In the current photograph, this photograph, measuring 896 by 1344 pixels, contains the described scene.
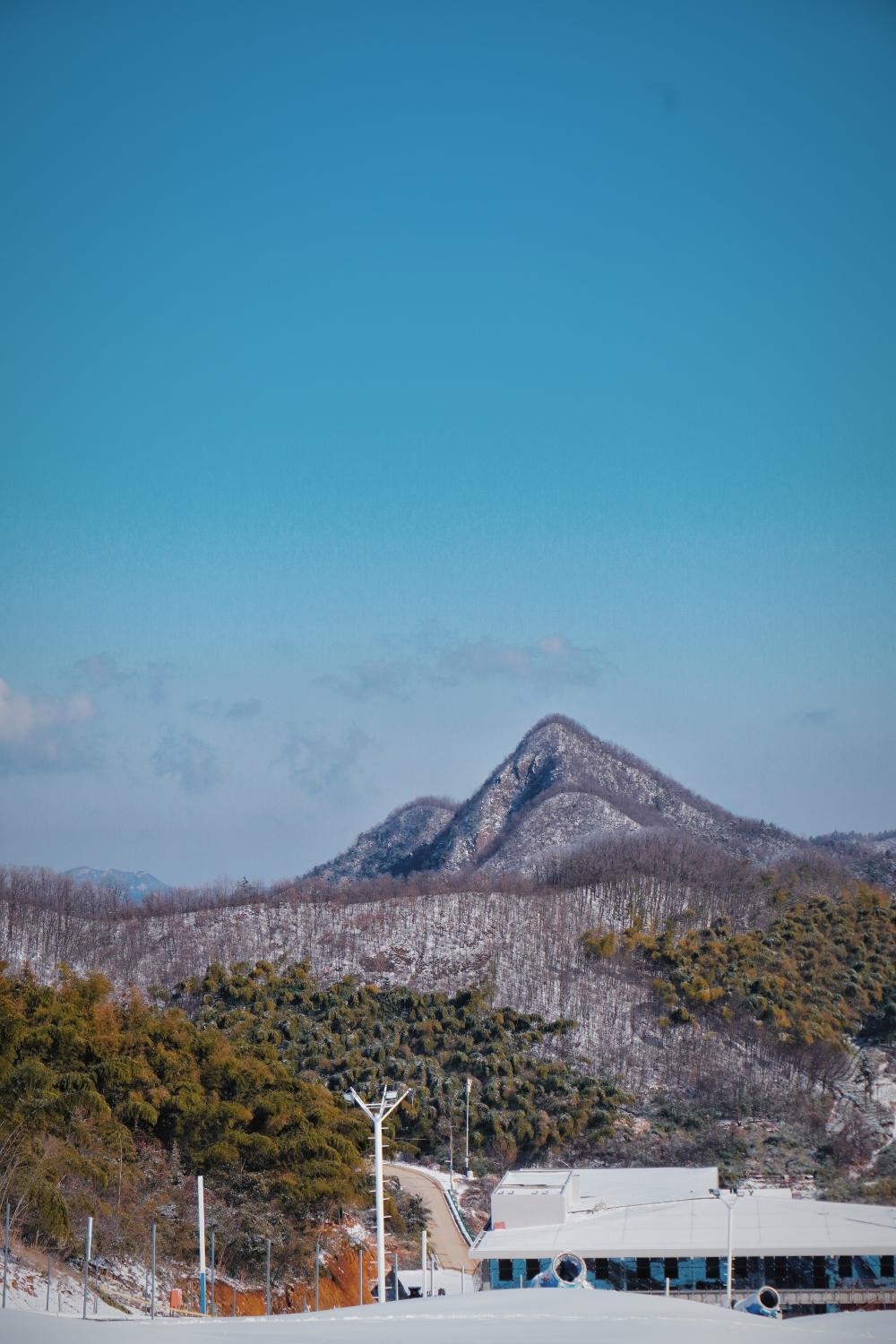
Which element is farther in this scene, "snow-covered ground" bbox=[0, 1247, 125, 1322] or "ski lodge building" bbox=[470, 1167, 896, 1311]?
"ski lodge building" bbox=[470, 1167, 896, 1311]

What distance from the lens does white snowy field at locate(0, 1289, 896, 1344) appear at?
898 centimetres

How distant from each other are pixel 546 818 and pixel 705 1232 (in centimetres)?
5113

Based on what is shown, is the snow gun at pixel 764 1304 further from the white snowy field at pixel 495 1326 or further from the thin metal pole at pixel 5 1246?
the thin metal pole at pixel 5 1246

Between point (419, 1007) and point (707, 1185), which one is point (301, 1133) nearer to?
point (707, 1185)

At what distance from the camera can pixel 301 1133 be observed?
71.9ft

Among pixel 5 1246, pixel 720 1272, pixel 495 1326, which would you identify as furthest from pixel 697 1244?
pixel 495 1326

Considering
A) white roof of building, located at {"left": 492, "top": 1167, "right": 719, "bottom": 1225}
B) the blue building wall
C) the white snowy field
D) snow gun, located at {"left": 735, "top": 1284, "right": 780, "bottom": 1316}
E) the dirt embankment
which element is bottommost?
the dirt embankment

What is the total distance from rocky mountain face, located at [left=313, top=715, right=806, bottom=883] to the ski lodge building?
36074mm

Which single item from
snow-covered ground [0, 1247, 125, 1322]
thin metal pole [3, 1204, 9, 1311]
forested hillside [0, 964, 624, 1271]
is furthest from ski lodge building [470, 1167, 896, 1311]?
thin metal pole [3, 1204, 9, 1311]

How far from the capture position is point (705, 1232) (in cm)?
1933

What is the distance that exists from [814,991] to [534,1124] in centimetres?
1089

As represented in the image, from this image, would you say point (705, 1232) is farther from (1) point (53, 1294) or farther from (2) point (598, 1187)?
(1) point (53, 1294)

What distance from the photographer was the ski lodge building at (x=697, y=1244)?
18.1m

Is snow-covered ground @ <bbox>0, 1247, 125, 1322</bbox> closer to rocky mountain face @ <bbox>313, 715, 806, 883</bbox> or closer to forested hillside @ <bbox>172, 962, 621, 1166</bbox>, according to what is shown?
forested hillside @ <bbox>172, 962, 621, 1166</bbox>
